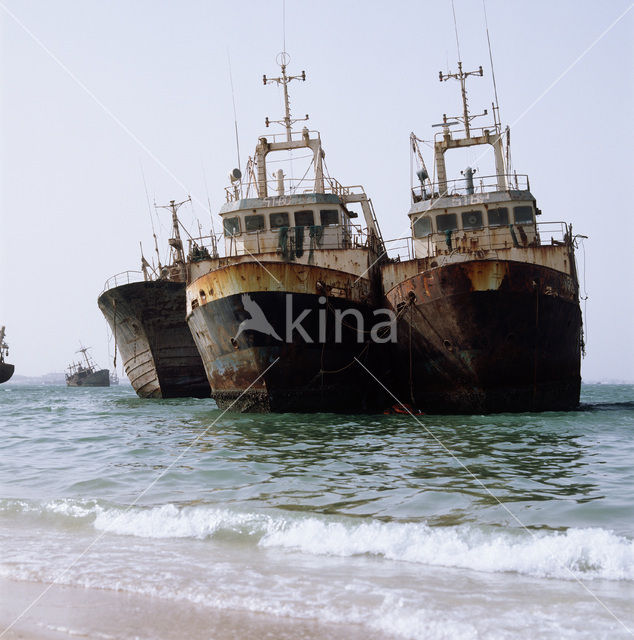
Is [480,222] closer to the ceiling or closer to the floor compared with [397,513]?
closer to the ceiling

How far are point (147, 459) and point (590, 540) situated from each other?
7.76 metres

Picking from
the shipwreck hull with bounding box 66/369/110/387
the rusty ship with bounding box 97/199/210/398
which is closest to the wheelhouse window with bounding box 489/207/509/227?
the rusty ship with bounding box 97/199/210/398

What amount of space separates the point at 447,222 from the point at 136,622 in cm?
1920

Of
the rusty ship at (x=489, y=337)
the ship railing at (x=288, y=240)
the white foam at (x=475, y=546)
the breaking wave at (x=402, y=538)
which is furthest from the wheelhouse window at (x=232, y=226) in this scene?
the white foam at (x=475, y=546)

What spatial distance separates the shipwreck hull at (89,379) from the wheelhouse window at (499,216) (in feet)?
285

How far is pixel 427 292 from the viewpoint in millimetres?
16594

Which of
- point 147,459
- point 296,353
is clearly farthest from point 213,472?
point 296,353

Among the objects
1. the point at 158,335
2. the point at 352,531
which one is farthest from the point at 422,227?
the point at 352,531

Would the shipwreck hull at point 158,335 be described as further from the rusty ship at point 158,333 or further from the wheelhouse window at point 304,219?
the wheelhouse window at point 304,219

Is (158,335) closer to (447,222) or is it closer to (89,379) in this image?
(447,222)

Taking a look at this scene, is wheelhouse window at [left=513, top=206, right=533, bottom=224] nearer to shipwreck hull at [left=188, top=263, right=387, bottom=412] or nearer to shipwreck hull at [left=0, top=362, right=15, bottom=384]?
shipwreck hull at [left=188, top=263, right=387, bottom=412]

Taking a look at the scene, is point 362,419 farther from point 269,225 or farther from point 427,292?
point 269,225

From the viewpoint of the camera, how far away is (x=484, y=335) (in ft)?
53.5

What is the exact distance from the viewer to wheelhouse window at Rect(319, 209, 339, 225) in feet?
73.6
